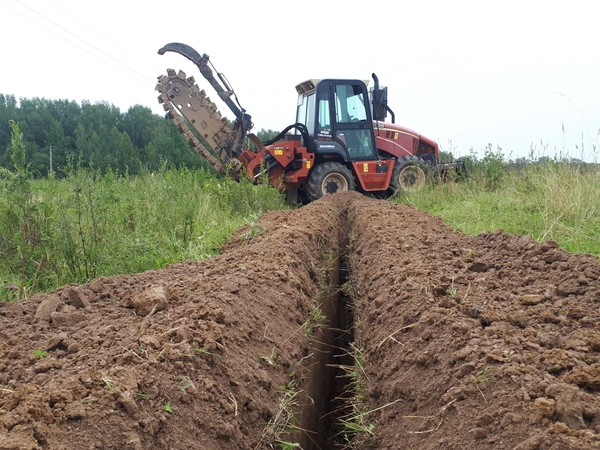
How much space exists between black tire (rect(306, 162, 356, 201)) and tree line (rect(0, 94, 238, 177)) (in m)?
19.8

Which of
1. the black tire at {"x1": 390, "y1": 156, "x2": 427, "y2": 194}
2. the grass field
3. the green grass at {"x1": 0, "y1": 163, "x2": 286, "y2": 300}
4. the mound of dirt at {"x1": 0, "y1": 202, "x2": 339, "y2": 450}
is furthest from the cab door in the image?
the mound of dirt at {"x1": 0, "y1": 202, "x2": 339, "y2": 450}

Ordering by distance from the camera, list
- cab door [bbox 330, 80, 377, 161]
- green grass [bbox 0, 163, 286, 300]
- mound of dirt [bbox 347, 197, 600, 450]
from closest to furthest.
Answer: mound of dirt [bbox 347, 197, 600, 450] < green grass [bbox 0, 163, 286, 300] < cab door [bbox 330, 80, 377, 161]

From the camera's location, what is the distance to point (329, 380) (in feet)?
14.1

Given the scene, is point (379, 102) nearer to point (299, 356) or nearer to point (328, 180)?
point (328, 180)

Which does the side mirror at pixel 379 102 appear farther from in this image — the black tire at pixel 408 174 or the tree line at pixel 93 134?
the tree line at pixel 93 134

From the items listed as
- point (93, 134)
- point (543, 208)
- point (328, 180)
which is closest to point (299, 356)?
point (543, 208)

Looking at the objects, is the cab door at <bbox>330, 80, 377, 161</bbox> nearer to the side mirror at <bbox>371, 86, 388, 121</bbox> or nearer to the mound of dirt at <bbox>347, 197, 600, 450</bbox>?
the side mirror at <bbox>371, 86, 388, 121</bbox>

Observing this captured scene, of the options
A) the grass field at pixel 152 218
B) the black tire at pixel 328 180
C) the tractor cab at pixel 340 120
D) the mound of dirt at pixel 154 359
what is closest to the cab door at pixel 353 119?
the tractor cab at pixel 340 120

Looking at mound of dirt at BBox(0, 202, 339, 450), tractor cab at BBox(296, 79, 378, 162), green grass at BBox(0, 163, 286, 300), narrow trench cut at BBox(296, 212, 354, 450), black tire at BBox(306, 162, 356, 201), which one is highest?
tractor cab at BBox(296, 79, 378, 162)

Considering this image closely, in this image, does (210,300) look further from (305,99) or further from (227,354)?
(305,99)

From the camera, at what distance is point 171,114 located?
1091 centimetres

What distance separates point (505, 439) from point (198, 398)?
4.38ft

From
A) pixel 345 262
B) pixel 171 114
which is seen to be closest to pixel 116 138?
pixel 171 114

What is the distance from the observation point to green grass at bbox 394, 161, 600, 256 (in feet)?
16.9
